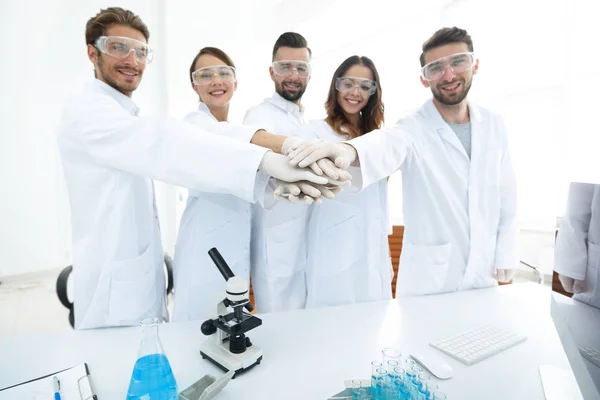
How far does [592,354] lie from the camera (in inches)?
25.7

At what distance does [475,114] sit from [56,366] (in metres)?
1.87

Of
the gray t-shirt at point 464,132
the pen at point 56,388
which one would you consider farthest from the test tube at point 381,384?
the gray t-shirt at point 464,132

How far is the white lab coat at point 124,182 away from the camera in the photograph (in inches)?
43.5

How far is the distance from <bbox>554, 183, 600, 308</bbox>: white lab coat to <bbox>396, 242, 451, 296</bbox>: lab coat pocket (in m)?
0.71

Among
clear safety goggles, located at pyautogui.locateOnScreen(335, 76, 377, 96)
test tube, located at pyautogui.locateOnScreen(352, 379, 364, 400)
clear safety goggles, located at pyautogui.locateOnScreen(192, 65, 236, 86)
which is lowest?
test tube, located at pyautogui.locateOnScreen(352, 379, 364, 400)

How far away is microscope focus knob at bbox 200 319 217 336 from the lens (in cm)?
90

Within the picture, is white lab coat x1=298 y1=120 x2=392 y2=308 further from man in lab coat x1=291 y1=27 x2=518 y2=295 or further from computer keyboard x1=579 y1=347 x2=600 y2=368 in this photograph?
computer keyboard x1=579 y1=347 x2=600 y2=368

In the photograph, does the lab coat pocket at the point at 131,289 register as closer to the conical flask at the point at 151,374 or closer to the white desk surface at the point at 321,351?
the white desk surface at the point at 321,351

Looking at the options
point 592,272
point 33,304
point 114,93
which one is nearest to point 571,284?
point 592,272

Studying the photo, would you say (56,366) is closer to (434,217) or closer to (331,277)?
(331,277)

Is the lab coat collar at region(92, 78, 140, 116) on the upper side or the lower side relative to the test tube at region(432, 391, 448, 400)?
upper

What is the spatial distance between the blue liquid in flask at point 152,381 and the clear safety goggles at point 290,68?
139 centimetres

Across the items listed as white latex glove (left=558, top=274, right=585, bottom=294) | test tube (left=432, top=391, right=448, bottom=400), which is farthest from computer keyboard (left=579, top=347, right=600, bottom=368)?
test tube (left=432, top=391, right=448, bottom=400)

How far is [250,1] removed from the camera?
10.5ft
